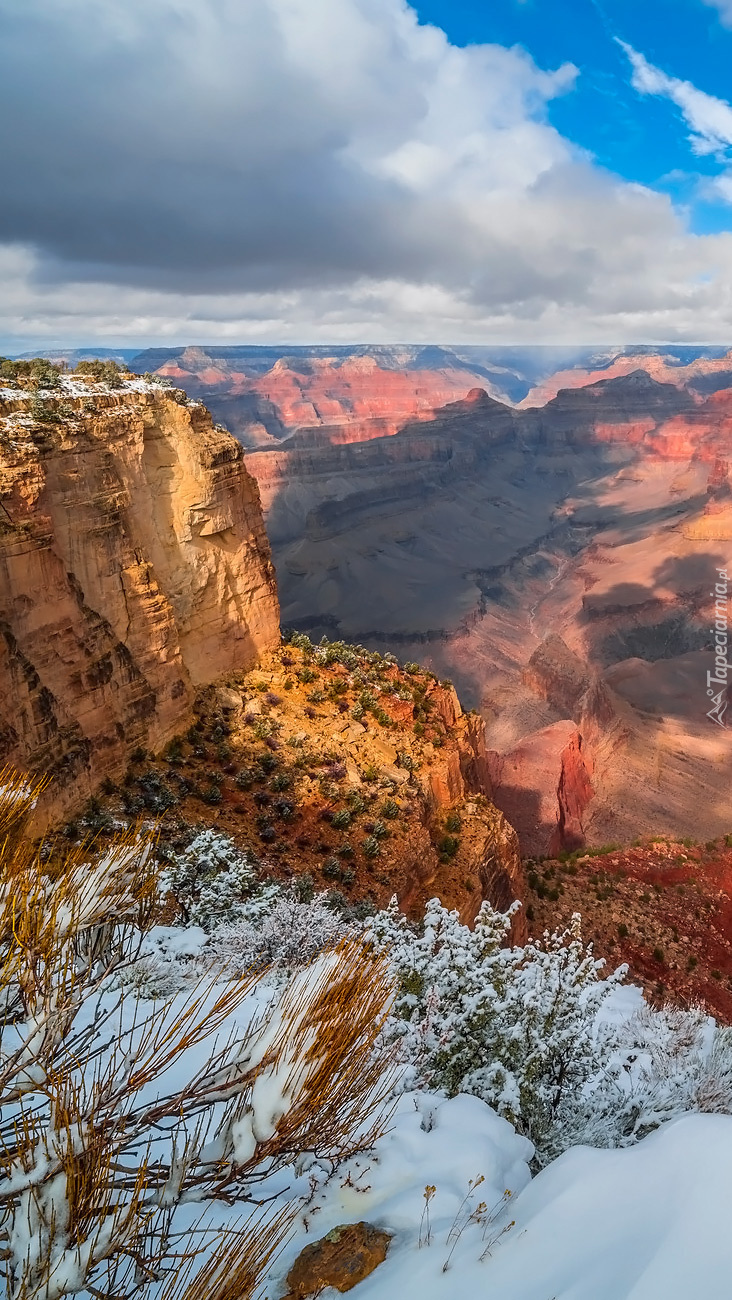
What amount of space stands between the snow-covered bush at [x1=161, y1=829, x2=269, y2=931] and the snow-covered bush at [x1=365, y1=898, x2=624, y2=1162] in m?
3.98

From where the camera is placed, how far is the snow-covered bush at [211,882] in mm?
11477

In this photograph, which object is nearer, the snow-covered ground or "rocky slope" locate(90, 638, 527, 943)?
the snow-covered ground

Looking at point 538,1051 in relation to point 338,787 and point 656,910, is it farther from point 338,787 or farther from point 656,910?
point 656,910

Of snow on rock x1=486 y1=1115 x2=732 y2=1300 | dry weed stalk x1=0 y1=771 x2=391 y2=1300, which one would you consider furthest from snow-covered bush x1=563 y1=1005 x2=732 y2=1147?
dry weed stalk x1=0 y1=771 x2=391 y2=1300

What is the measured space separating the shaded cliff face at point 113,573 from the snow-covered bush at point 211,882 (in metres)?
2.86

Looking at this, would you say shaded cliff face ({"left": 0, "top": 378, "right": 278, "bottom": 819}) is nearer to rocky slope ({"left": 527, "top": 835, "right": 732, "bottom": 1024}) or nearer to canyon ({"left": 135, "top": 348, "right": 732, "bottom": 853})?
rocky slope ({"left": 527, "top": 835, "right": 732, "bottom": 1024})

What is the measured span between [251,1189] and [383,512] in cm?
12365

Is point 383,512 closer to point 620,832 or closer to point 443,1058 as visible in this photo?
point 620,832

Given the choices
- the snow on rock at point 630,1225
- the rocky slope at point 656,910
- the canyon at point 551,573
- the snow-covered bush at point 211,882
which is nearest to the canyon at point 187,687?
the snow-covered bush at point 211,882

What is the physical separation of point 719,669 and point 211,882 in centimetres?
5382

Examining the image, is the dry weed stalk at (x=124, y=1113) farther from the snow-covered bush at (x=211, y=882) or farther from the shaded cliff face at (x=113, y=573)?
the shaded cliff face at (x=113, y=573)

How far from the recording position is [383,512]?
125 m

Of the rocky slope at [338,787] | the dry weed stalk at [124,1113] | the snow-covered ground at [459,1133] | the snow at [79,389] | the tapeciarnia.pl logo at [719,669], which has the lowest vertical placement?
the tapeciarnia.pl logo at [719,669]

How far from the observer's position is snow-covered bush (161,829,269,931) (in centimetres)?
1148
